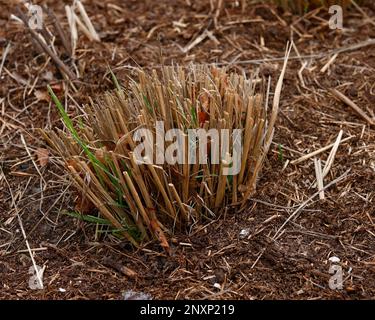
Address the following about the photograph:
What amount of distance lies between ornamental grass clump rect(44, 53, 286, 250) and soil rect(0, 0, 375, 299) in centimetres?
9

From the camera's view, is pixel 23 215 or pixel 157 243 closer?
pixel 157 243

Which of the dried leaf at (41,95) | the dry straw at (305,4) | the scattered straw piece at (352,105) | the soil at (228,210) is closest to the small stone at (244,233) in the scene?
the soil at (228,210)

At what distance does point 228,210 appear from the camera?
8.38 ft

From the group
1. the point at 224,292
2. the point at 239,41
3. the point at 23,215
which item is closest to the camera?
the point at 224,292

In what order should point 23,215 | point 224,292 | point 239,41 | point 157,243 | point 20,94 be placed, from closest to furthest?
point 224,292 < point 157,243 < point 23,215 < point 20,94 < point 239,41

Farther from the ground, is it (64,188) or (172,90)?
(172,90)

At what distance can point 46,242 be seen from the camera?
256cm

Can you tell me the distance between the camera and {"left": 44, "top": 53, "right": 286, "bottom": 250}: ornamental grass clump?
2393mm

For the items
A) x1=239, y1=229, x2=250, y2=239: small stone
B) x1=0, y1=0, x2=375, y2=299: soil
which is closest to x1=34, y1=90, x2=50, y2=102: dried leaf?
x1=0, y1=0, x2=375, y2=299: soil

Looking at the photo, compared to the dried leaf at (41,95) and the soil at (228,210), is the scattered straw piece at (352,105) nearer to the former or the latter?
the soil at (228,210)

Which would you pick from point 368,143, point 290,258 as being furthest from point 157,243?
point 368,143

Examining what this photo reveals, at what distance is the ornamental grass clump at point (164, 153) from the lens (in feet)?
7.85

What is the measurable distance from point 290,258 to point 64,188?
0.87 m
